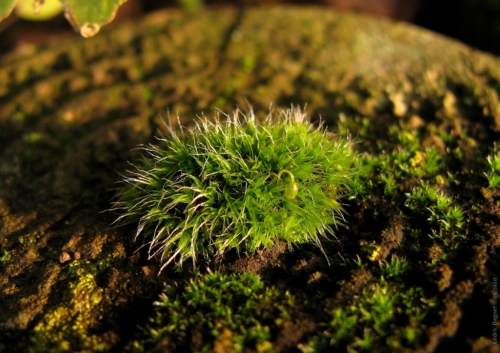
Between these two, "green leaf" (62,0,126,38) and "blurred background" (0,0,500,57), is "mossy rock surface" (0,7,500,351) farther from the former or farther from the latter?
"green leaf" (62,0,126,38)

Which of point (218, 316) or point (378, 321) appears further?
point (218, 316)

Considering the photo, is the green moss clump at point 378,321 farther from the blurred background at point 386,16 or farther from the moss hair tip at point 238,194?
the blurred background at point 386,16

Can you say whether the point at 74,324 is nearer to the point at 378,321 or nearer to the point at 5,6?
the point at 378,321

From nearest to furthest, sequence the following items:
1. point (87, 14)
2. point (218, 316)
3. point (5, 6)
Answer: point (218, 316), point (5, 6), point (87, 14)

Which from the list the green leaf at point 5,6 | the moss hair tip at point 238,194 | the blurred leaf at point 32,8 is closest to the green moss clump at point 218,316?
the moss hair tip at point 238,194

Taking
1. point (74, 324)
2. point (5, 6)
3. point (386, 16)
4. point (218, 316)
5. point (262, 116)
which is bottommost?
point (74, 324)

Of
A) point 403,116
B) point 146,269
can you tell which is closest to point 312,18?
point 403,116

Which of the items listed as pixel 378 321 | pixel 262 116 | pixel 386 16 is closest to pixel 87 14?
pixel 262 116
